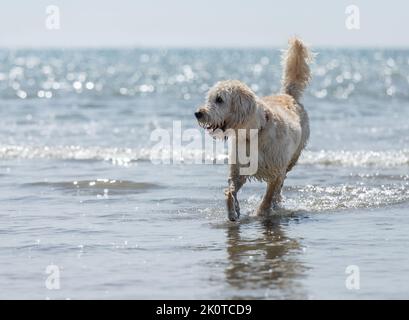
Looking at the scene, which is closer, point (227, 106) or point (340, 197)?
point (227, 106)

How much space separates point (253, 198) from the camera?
10.7 metres

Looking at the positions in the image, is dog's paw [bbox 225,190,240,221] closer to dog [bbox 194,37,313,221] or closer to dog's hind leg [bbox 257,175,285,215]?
dog [bbox 194,37,313,221]

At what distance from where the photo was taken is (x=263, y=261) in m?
7.40

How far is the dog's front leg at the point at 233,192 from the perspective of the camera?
9.06 meters

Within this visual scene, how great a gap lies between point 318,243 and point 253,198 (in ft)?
8.77

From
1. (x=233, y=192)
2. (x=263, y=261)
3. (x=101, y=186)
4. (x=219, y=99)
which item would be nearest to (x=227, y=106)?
(x=219, y=99)

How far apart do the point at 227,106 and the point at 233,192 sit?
1028mm

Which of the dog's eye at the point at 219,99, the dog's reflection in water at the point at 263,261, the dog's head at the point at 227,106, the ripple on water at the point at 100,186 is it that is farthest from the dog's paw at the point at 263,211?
the ripple on water at the point at 100,186

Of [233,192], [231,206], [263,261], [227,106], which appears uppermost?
[227,106]

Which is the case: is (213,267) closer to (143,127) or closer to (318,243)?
(318,243)

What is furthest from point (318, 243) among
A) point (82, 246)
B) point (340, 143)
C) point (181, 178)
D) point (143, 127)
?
point (143, 127)

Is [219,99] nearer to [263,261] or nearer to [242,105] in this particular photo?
[242,105]

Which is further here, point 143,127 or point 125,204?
point 143,127
